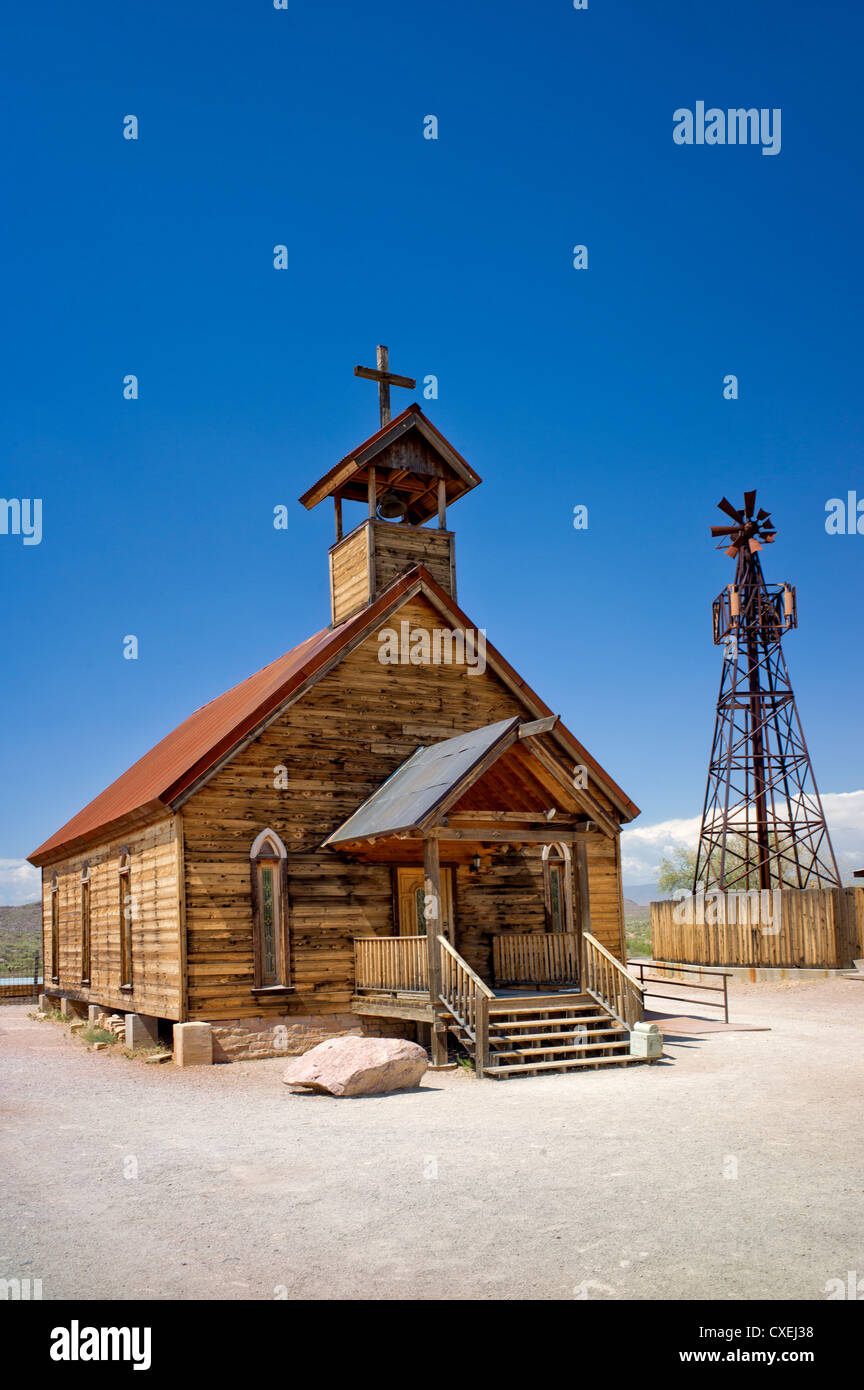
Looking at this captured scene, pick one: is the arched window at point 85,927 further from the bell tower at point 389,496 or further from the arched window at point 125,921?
the bell tower at point 389,496

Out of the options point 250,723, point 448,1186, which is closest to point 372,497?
point 250,723

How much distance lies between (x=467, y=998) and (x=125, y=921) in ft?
27.0

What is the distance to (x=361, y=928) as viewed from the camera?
17.9m

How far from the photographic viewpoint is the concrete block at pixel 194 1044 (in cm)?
1594

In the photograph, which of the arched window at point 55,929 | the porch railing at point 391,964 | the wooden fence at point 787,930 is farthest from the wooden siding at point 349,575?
the wooden fence at point 787,930

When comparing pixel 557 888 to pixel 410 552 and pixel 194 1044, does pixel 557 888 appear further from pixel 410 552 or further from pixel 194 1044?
pixel 194 1044

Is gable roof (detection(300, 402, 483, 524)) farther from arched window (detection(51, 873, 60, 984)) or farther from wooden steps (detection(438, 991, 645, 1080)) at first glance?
arched window (detection(51, 873, 60, 984))

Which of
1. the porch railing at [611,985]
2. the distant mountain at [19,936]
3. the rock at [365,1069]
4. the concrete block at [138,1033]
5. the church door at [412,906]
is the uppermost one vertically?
the church door at [412,906]

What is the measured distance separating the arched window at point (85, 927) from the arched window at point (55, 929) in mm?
3640

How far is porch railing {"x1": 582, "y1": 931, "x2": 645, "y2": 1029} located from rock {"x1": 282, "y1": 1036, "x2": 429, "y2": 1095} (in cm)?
379

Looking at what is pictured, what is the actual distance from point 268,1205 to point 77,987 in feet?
59.8

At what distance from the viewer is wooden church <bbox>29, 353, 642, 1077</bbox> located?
1578cm

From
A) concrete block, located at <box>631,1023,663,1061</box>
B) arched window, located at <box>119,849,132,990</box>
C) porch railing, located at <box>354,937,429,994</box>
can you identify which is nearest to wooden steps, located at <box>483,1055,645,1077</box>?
concrete block, located at <box>631,1023,663,1061</box>
